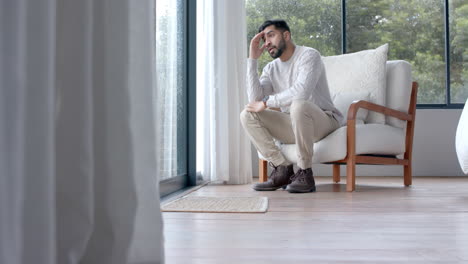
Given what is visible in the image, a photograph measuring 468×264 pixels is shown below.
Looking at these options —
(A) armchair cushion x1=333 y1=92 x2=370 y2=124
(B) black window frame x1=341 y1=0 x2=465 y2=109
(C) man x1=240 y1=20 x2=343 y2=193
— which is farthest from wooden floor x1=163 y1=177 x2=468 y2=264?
(B) black window frame x1=341 y1=0 x2=465 y2=109

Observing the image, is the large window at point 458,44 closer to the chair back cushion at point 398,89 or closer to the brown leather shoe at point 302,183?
the chair back cushion at point 398,89

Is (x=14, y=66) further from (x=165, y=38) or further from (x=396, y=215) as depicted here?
(x=165, y=38)

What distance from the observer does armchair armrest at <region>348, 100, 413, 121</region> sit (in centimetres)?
319

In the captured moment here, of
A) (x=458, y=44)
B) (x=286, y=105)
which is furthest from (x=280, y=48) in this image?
(x=458, y=44)

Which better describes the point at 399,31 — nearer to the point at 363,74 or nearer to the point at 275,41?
the point at 363,74

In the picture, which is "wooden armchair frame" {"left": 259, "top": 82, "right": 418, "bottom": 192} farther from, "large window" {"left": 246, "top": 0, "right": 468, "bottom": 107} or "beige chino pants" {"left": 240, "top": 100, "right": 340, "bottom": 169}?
"large window" {"left": 246, "top": 0, "right": 468, "bottom": 107}

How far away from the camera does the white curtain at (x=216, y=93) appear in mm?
3717

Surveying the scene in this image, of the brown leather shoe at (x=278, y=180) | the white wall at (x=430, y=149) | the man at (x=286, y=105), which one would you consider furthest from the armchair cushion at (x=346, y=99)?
the white wall at (x=430, y=149)

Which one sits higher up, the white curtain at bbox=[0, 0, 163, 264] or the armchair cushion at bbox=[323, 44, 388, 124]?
the armchair cushion at bbox=[323, 44, 388, 124]

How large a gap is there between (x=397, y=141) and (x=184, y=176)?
4.85ft

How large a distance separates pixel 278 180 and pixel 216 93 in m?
0.86

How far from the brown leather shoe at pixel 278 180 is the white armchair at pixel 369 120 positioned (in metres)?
0.09

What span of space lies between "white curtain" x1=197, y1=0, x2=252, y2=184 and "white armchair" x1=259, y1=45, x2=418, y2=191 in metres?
0.28

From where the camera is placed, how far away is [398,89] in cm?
365
